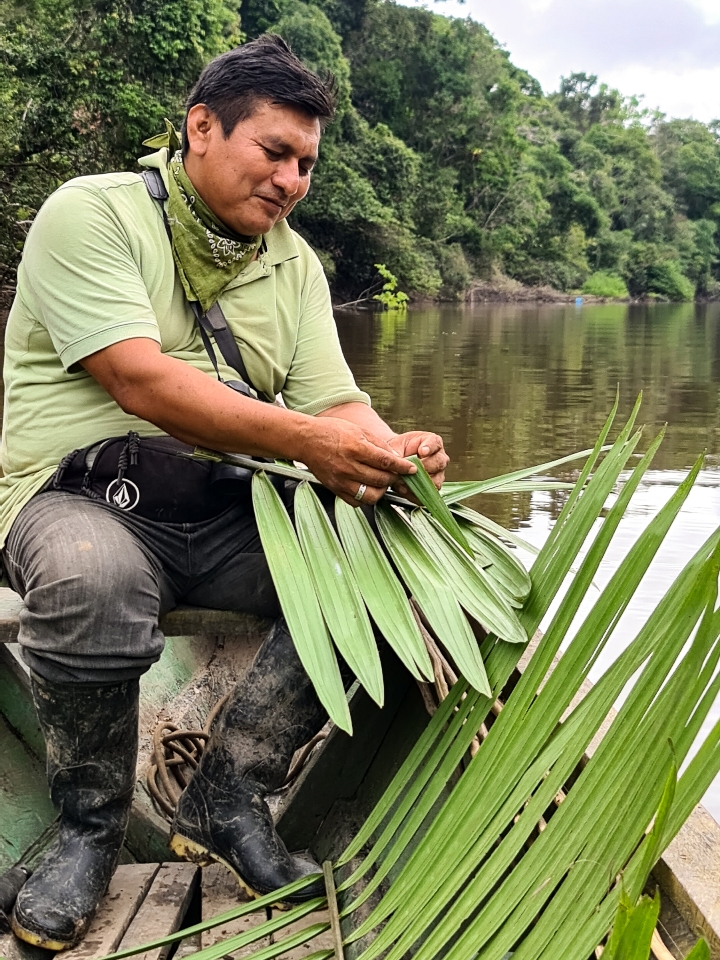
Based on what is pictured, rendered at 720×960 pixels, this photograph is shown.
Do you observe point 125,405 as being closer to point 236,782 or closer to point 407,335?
point 236,782

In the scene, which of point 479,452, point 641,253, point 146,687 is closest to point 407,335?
point 479,452

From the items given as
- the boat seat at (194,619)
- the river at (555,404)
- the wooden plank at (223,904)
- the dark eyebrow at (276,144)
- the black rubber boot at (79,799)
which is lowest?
the river at (555,404)

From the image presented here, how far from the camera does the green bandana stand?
1973 millimetres

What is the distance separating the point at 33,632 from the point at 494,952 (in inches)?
35.9

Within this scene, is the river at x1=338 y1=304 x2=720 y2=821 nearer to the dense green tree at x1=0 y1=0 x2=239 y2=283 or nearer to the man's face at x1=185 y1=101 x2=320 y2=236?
the man's face at x1=185 y1=101 x2=320 y2=236

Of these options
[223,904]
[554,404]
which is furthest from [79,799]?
[554,404]

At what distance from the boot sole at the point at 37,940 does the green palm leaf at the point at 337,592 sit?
72 centimetres

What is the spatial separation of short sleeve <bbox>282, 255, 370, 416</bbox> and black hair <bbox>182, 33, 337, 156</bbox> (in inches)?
17.5

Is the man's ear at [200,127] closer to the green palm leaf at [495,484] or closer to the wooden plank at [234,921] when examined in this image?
the green palm leaf at [495,484]

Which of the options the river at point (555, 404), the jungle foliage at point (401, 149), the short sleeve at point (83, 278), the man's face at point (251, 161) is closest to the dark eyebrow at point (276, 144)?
the man's face at point (251, 161)

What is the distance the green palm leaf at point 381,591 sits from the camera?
1455 millimetres

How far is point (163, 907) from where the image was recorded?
5.89 feet

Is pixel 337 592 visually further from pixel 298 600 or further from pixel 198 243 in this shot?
pixel 198 243

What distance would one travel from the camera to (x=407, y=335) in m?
19.3
